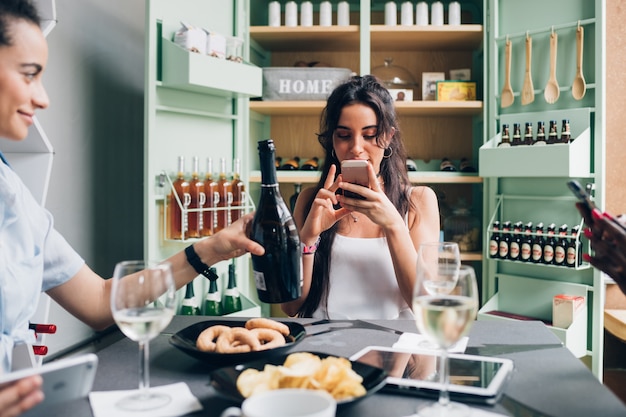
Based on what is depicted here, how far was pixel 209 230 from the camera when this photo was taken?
2381 millimetres

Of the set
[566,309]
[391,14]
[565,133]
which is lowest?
[566,309]

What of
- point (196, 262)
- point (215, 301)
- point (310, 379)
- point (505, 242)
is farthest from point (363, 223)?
point (310, 379)

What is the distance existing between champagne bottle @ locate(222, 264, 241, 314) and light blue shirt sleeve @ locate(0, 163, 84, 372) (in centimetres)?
132

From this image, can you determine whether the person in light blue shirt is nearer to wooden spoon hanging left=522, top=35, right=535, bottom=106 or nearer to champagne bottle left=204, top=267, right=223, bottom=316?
champagne bottle left=204, top=267, right=223, bottom=316

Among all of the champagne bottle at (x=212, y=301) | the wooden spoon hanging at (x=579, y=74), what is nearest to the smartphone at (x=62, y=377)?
the champagne bottle at (x=212, y=301)

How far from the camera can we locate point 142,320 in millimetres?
792

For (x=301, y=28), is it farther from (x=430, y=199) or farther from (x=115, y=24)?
(x=430, y=199)

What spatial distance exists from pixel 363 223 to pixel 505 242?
0.99 m

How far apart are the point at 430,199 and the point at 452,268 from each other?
97cm

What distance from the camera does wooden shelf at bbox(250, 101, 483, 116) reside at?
112 inches

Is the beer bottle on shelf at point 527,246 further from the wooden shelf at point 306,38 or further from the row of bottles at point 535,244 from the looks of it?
the wooden shelf at point 306,38

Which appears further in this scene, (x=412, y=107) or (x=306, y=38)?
(x=306, y=38)

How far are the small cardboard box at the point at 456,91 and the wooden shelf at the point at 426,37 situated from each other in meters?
0.24

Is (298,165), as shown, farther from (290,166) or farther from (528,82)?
(528,82)
